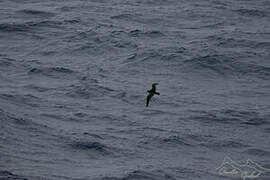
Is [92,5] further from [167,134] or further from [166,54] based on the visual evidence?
[167,134]

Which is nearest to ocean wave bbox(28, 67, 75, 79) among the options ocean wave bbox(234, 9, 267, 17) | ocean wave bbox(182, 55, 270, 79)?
ocean wave bbox(182, 55, 270, 79)

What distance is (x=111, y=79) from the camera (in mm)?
46719

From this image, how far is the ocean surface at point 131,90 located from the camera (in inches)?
1459

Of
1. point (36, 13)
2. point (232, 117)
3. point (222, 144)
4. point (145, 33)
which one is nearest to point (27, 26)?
point (36, 13)

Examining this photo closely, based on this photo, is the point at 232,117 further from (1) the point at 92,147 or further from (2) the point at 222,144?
(1) the point at 92,147

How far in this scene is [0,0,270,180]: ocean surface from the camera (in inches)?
1459

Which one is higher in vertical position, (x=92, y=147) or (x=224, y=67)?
(x=224, y=67)

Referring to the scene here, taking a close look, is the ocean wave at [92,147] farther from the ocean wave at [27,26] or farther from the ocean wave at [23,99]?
the ocean wave at [27,26]

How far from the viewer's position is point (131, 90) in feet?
148

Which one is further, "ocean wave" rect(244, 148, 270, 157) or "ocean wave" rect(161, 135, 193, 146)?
"ocean wave" rect(161, 135, 193, 146)

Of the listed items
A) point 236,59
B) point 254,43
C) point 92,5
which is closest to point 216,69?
point 236,59

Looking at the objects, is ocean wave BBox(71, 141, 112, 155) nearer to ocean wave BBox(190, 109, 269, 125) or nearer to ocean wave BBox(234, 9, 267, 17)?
ocean wave BBox(190, 109, 269, 125)

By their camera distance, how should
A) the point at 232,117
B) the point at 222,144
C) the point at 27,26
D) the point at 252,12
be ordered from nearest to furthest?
the point at 222,144 → the point at 232,117 → the point at 27,26 → the point at 252,12

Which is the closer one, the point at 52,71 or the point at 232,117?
the point at 232,117
